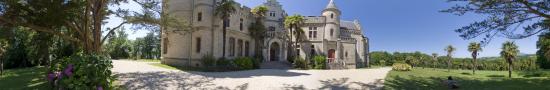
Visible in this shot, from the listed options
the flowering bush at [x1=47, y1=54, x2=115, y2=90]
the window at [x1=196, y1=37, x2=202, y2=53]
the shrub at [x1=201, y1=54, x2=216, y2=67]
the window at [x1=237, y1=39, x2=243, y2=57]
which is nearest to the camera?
the flowering bush at [x1=47, y1=54, x2=115, y2=90]

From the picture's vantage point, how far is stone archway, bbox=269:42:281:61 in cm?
3371

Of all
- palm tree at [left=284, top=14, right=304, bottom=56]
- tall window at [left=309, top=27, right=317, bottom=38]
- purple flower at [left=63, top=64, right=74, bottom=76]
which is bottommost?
purple flower at [left=63, top=64, right=74, bottom=76]

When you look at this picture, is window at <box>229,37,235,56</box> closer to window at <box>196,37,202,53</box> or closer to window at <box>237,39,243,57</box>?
window at <box>237,39,243,57</box>

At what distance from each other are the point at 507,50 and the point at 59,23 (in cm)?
3677

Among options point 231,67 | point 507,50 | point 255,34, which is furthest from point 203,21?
point 507,50

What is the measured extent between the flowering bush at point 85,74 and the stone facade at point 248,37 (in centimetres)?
970

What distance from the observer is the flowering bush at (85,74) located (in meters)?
8.84

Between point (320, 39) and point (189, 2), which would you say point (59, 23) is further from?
point (320, 39)

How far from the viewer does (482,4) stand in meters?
11.1

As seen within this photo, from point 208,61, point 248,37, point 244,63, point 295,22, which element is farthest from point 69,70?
point 295,22

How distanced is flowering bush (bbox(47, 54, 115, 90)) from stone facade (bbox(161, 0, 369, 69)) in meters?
9.70

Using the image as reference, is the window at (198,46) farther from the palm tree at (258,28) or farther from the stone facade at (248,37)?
the palm tree at (258,28)

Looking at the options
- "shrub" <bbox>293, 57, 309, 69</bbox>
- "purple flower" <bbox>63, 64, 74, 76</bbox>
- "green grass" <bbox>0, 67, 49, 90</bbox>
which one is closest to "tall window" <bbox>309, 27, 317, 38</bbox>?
"shrub" <bbox>293, 57, 309, 69</bbox>

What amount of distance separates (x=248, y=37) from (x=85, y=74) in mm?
21978
